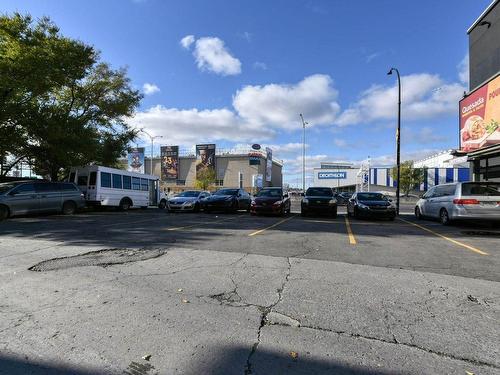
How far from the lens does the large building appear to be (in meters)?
17.7

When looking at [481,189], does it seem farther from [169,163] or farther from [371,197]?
[169,163]

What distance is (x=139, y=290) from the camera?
5242 millimetres

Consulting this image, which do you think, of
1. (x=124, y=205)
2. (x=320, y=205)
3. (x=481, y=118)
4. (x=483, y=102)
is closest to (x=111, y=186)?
(x=124, y=205)

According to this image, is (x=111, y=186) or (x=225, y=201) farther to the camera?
(x=111, y=186)

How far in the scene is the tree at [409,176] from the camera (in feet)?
223

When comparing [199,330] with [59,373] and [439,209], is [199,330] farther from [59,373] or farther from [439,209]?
[439,209]

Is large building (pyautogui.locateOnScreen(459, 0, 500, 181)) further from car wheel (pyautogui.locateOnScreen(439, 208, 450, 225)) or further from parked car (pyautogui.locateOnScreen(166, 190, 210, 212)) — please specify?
parked car (pyautogui.locateOnScreen(166, 190, 210, 212))

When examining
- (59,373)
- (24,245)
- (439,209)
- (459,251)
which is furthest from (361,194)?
(59,373)

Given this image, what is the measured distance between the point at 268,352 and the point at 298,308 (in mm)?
1207

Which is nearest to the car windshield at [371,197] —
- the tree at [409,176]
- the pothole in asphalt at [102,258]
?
the pothole in asphalt at [102,258]

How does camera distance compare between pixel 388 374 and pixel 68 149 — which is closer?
pixel 388 374

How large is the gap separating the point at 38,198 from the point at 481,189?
733 inches

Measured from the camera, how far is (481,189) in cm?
1395

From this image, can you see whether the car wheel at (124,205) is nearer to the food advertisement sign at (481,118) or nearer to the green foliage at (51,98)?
the green foliage at (51,98)
